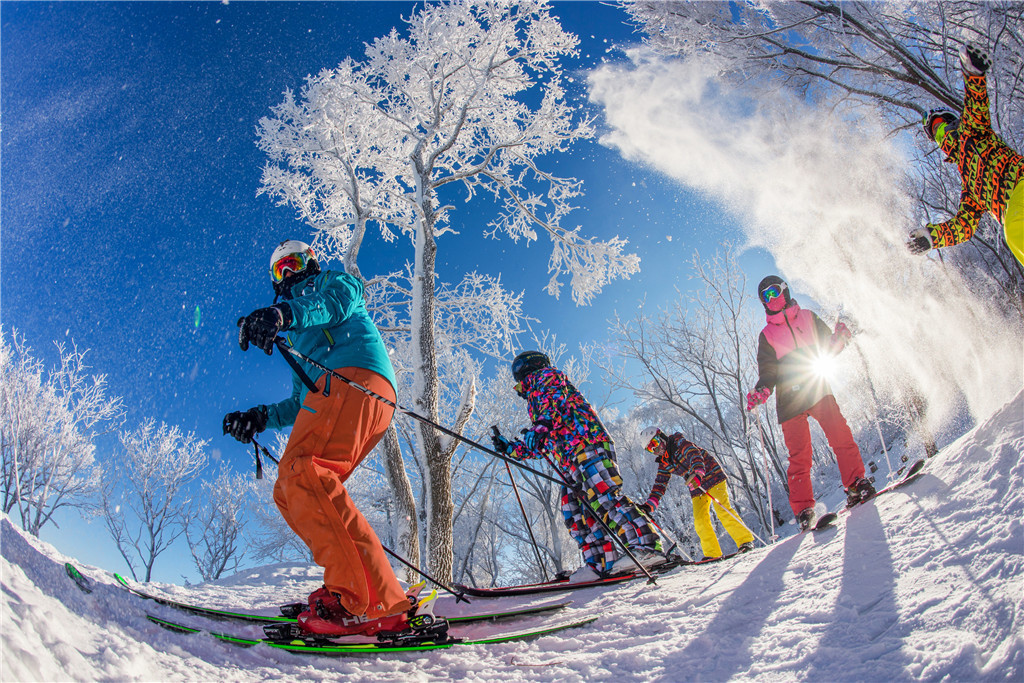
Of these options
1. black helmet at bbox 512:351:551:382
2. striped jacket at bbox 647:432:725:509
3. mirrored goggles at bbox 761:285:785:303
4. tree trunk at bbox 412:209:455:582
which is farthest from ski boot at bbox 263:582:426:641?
tree trunk at bbox 412:209:455:582

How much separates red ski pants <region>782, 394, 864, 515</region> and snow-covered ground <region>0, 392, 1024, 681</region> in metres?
0.64

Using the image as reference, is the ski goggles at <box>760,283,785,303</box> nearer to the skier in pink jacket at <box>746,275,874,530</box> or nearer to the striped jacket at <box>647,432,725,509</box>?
the skier in pink jacket at <box>746,275,874,530</box>

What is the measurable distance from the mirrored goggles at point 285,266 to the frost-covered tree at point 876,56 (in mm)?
6602

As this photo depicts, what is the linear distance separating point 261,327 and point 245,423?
2.73ft

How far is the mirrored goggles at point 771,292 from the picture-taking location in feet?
11.0

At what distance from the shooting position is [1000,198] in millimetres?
2459

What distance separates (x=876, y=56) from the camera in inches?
236

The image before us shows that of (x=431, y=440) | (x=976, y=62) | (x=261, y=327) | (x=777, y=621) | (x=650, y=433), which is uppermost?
(x=976, y=62)

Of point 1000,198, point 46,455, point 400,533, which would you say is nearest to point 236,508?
point 46,455

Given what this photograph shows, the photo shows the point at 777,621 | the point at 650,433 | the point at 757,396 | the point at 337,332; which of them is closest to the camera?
the point at 777,621

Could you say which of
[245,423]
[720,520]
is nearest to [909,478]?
[720,520]

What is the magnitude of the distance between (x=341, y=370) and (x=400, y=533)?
4601 millimetres

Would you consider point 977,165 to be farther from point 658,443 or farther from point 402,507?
point 402,507

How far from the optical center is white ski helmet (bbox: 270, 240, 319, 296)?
2395 millimetres
